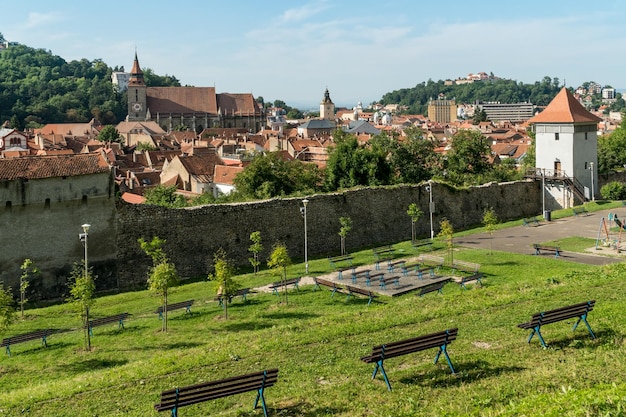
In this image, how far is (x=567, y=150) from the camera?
125 ft

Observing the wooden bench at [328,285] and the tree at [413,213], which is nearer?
the wooden bench at [328,285]

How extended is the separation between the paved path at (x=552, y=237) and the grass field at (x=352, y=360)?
539cm

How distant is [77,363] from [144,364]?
→ 99.4 inches

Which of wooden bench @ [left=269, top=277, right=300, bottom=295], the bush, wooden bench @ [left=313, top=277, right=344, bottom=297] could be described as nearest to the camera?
wooden bench @ [left=313, top=277, right=344, bottom=297]

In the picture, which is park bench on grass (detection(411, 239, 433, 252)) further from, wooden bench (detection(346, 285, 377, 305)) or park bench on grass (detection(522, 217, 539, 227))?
wooden bench (detection(346, 285, 377, 305))

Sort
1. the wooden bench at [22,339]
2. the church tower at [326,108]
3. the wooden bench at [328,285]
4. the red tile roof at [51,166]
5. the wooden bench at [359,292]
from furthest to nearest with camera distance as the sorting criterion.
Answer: the church tower at [326,108] < the red tile roof at [51,166] < the wooden bench at [328,285] < the wooden bench at [359,292] < the wooden bench at [22,339]

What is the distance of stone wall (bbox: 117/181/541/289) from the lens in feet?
75.6

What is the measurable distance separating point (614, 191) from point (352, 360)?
103 feet

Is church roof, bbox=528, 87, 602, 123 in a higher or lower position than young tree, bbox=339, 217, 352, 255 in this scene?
higher

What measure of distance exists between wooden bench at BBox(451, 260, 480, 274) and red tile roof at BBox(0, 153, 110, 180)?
11619 mm

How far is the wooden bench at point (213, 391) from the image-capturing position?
27.9ft

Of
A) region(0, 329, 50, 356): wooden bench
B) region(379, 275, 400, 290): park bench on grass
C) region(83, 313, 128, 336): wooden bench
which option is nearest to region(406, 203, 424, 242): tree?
region(379, 275, 400, 290): park bench on grass

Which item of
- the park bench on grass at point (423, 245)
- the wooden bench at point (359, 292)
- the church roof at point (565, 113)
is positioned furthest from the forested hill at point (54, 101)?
the wooden bench at point (359, 292)

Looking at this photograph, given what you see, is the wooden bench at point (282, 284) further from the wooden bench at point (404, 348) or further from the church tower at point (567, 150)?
the church tower at point (567, 150)
